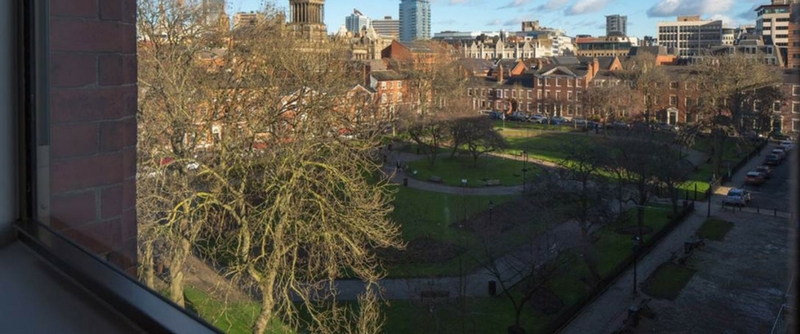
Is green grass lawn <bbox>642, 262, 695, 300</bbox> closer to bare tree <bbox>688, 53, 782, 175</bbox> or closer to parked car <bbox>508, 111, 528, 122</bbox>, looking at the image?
bare tree <bbox>688, 53, 782, 175</bbox>

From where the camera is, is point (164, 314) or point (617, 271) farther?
point (617, 271)

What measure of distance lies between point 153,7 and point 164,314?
3.48 metres

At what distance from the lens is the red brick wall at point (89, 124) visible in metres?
0.86

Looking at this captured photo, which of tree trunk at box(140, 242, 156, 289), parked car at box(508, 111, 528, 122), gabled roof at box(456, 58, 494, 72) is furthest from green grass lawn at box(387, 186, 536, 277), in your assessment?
tree trunk at box(140, 242, 156, 289)

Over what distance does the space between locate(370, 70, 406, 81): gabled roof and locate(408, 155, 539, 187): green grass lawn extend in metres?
0.96

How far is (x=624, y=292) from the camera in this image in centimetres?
340

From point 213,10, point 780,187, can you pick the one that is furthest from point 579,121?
point 780,187

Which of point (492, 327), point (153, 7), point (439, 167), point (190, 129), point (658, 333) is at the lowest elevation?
point (492, 327)

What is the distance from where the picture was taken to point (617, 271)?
356 centimetres

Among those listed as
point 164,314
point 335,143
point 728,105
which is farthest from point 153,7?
point 164,314

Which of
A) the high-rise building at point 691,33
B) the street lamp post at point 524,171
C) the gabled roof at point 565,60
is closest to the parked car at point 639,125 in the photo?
the gabled roof at point 565,60

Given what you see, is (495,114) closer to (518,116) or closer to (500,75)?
(500,75)

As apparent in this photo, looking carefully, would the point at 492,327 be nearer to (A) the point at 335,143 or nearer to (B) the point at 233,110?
(A) the point at 335,143

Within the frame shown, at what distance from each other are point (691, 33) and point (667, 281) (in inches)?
76.6
